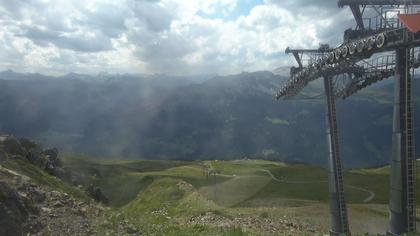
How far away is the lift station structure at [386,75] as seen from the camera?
3631cm

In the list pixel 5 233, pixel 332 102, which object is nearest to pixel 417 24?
pixel 332 102

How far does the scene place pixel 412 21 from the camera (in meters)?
34.2

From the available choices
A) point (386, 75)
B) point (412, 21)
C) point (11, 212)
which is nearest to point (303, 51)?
point (386, 75)

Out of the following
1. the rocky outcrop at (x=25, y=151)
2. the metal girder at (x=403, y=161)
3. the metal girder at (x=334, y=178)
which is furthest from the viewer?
the rocky outcrop at (x=25, y=151)

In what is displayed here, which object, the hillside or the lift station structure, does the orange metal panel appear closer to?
the lift station structure

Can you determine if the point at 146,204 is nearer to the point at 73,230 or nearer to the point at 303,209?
the point at 303,209

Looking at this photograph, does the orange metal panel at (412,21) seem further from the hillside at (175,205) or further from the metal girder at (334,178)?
the metal girder at (334,178)

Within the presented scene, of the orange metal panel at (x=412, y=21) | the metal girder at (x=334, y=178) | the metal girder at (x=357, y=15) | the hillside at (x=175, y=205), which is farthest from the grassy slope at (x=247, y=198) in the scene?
the metal girder at (x=357, y=15)

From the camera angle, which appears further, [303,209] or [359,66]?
[303,209]

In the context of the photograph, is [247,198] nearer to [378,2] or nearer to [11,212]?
[378,2]

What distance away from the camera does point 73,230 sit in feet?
95.7

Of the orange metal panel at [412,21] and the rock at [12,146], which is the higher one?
the orange metal panel at [412,21]

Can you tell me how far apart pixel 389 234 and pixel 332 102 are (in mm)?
19496

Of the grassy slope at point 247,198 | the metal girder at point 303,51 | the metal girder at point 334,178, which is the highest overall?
the metal girder at point 303,51
